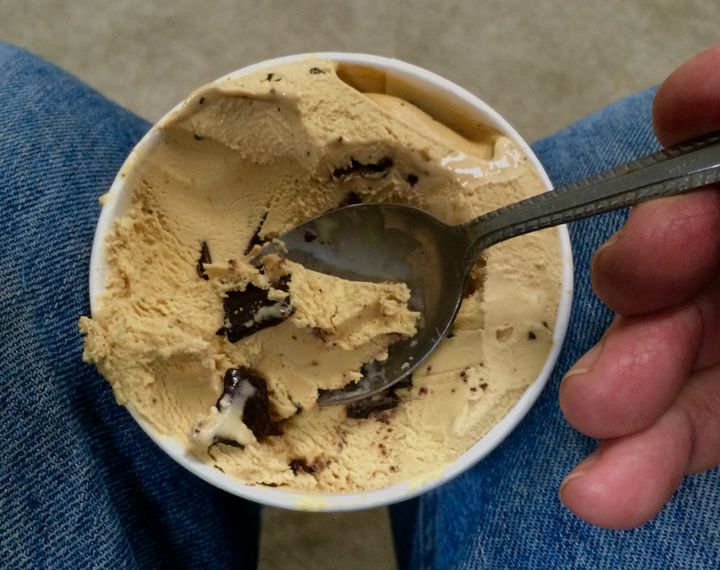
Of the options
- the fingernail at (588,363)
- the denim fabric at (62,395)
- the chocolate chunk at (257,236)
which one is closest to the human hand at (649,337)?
the fingernail at (588,363)

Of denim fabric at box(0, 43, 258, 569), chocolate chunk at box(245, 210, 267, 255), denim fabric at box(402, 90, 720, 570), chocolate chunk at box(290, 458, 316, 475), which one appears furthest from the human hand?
denim fabric at box(0, 43, 258, 569)

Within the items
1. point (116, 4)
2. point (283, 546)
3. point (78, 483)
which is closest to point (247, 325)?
point (78, 483)

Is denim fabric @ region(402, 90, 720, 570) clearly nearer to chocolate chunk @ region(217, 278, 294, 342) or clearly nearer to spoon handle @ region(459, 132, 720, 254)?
spoon handle @ region(459, 132, 720, 254)

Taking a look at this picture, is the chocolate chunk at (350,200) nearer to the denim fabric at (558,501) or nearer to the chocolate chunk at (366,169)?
the chocolate chunk at (366,169)

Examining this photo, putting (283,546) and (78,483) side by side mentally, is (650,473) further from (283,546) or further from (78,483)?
(283,546)

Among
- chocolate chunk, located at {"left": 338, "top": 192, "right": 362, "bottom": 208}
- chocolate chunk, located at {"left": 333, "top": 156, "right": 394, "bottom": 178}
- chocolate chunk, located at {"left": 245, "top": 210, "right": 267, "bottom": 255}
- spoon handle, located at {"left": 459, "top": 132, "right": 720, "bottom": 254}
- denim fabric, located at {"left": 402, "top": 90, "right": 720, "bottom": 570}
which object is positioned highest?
spoon handle, located at {"left": 459, "top": 132, "right": 720, "bottom": 254}
